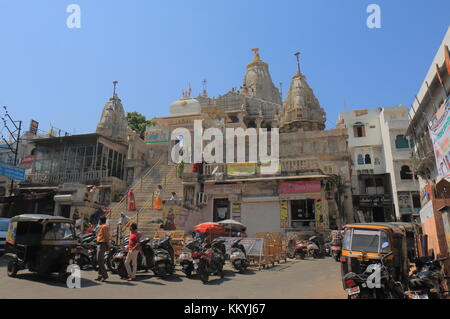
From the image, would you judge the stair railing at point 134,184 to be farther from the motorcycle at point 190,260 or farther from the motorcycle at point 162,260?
the motorcycle at point 190,260

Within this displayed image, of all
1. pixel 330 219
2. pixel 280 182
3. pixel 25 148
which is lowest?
pixel 330 219

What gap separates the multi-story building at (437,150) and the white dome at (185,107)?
18508mm

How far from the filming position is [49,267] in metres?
8.55

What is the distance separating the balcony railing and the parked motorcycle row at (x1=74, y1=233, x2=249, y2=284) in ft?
49.1

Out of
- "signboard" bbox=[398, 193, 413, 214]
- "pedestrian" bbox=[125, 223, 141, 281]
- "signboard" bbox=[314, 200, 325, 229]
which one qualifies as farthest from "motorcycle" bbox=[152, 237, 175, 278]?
"signboard" bbox=[398, 193, 413, 214]

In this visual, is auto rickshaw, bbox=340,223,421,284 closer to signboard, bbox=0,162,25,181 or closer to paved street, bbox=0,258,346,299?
paved street, bbox=0,258,346,299

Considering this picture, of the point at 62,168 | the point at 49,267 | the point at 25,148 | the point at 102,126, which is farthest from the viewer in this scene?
the point at 25,148

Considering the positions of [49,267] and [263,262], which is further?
[263,262]

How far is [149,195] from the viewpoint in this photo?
21.7 metres

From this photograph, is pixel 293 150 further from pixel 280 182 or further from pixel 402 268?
pixel 402 268

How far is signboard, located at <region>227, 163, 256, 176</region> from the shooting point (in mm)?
21013

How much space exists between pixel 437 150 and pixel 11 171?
84.4 ft
